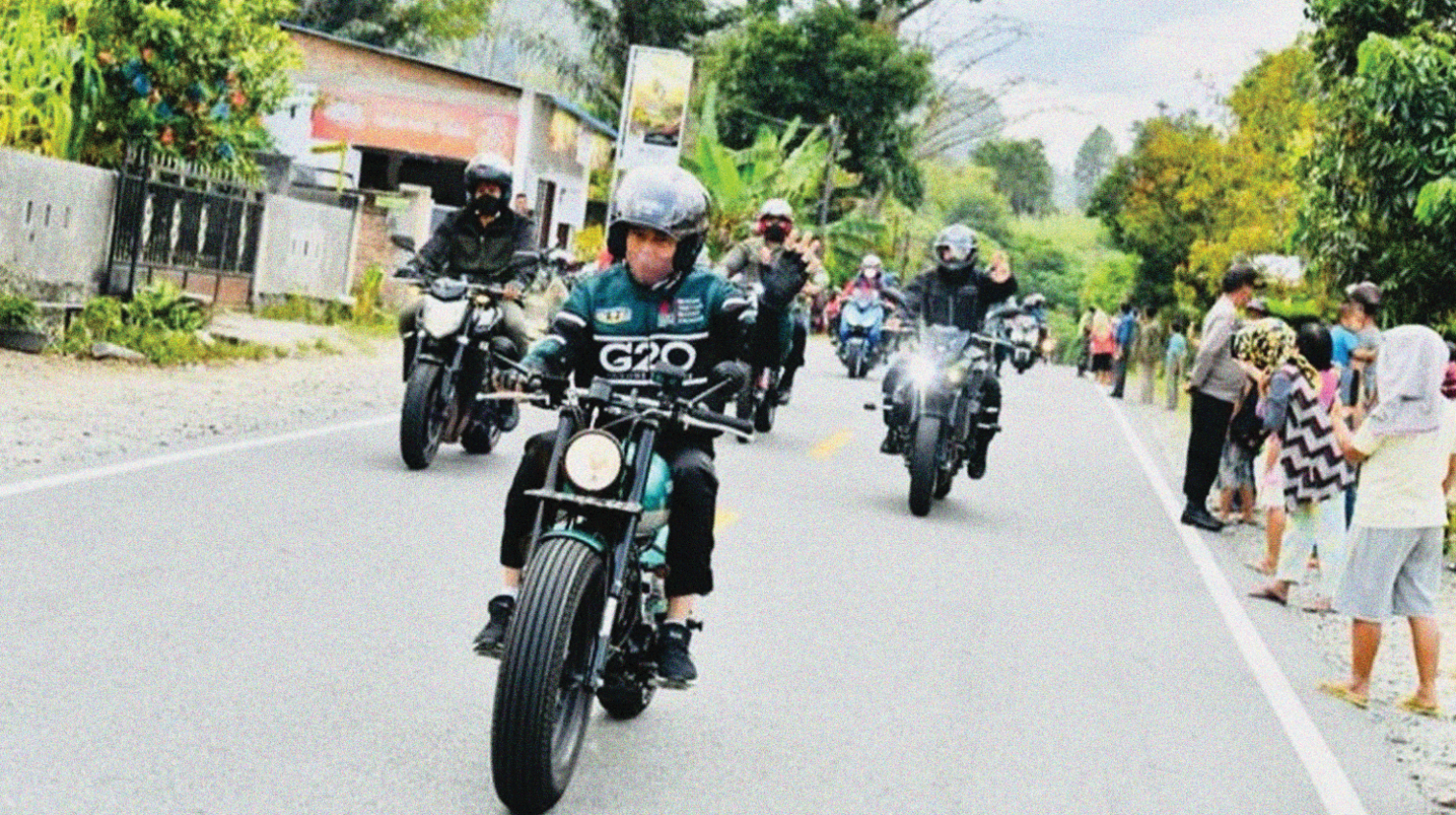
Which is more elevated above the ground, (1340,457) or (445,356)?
(1340,457)

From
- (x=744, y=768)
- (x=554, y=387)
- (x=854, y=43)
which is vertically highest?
(x=854, y=43)

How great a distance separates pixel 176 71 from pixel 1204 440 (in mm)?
10405

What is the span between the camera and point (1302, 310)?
2631cm

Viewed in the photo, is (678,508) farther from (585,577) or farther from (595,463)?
(585,577)

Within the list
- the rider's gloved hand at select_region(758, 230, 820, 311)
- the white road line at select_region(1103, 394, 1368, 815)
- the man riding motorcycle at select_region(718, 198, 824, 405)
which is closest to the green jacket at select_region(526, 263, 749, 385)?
the white road line at select_region(1103, 394, 1368, 815)

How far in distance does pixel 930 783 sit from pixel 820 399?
17346 millimetres

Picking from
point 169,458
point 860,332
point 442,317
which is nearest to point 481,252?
point 442,317

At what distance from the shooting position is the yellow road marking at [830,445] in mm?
16344

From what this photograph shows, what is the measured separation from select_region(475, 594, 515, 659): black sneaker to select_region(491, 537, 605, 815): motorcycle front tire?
13.6 inches

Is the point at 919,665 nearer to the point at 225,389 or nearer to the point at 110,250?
the point at 225,389

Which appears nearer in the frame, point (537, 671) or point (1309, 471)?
point (537, 671)

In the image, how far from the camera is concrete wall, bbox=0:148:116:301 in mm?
15938

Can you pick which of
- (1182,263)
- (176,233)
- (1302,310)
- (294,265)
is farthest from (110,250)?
(1182,263)

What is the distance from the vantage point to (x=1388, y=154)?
13539mm
